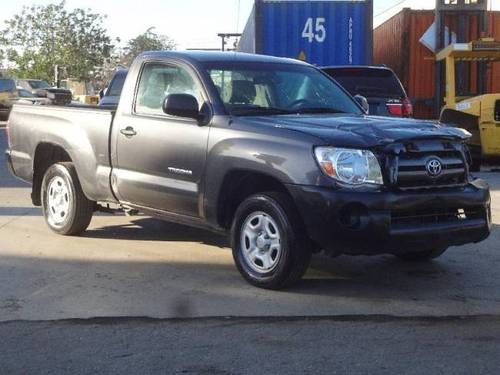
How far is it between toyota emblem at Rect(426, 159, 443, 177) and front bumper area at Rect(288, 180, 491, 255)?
123 mm

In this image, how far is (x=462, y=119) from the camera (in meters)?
13.9

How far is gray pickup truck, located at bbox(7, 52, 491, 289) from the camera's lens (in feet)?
18.0

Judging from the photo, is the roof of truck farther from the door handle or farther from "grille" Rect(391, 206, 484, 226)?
"grille" Rect(391, 206, 484, 226)

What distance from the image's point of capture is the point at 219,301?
5.69 meters

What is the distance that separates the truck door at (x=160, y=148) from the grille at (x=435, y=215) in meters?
1.64

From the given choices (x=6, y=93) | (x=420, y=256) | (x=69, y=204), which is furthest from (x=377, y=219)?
(x=6, y=93)

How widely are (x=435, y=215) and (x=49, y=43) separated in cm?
5381

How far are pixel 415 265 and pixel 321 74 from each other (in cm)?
201

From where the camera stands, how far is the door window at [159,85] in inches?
267

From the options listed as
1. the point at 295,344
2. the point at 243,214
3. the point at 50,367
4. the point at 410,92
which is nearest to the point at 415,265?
the point at 243,214

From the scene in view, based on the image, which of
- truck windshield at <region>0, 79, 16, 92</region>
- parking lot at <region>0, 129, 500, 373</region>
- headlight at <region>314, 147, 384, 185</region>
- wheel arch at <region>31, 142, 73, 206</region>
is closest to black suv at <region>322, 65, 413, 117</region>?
parking lot at <region>0, 129, 500, 373</region>

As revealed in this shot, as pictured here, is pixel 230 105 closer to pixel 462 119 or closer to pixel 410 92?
pixel 462 119

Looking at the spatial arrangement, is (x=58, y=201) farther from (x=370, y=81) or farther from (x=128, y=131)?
(x=370, y=81)

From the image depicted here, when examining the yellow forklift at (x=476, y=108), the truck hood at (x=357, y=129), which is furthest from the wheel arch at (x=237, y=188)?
the yellow forklift at (x=476, y=108)
